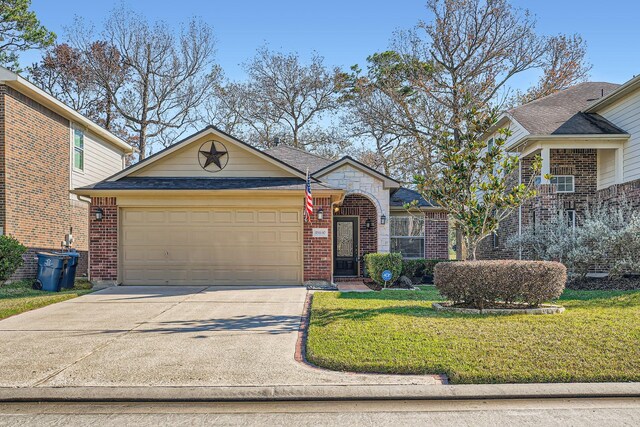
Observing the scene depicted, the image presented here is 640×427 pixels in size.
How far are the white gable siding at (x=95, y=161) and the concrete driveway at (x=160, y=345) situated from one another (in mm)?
7996

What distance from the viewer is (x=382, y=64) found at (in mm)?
27594

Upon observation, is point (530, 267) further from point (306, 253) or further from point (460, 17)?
point (460, 17)

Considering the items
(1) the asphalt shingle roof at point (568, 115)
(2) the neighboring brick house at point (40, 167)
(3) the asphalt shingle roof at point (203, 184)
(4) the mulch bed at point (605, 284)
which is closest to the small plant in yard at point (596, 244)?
(4) the mulch bed at point (605, 284)

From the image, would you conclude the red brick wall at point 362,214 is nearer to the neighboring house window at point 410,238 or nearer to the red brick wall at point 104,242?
the neighboring house window at point 410,238

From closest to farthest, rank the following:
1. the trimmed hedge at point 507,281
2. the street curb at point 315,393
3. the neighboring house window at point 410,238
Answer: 1. the street curb at point 315,393
2. the trimmed hedge at point 507,281
3. the neighboring house window at point 410,238

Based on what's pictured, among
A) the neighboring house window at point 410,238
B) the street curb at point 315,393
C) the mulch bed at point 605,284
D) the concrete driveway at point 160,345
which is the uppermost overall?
the neighboring house window at point 410,238

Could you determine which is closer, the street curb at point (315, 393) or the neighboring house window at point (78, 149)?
the street curb at point (315, 393)

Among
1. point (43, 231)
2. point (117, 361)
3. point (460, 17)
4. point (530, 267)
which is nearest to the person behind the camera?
point (117, 361)

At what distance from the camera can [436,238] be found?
18.1 m

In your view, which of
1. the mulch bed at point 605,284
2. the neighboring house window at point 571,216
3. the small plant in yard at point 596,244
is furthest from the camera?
the neighboring house window at point 571,216

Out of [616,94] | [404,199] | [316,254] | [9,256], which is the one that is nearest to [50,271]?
[9,256]

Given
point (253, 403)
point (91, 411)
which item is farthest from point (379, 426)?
point (91, 411)

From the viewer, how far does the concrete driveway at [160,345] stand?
219 inches

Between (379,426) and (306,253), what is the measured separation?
8987 millimetres
